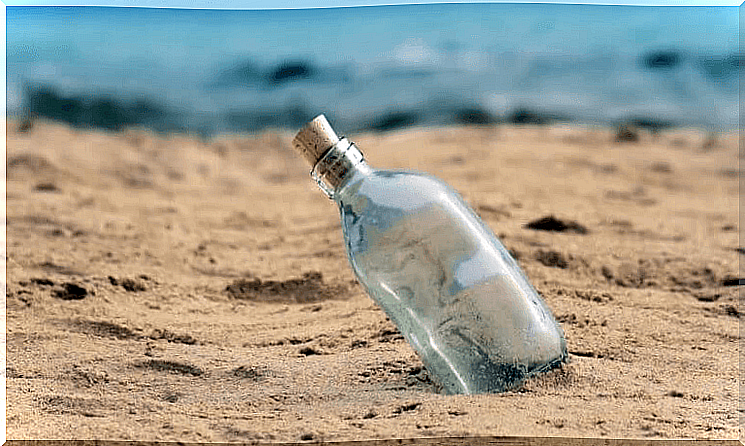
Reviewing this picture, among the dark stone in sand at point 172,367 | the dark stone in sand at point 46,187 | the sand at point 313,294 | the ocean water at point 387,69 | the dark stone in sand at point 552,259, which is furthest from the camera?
the ocean water at point 387,69

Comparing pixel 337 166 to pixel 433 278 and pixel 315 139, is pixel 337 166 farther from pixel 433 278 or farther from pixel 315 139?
pixel 433 278

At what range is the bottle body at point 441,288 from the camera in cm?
94

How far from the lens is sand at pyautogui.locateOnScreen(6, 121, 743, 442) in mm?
905

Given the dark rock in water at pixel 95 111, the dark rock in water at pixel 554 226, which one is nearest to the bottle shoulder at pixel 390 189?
the dark rock in water at pixel 554 226

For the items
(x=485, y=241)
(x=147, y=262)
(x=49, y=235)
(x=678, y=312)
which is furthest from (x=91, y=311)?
(x=678, y=312)

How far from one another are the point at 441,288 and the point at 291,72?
2314 mm

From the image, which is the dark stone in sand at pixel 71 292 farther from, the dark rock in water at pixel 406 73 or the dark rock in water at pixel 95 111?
the dark rock in water at pixel 406 73

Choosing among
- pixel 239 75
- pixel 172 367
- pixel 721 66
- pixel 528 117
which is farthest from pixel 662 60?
pixel 172 367

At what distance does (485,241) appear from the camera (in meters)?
1.00

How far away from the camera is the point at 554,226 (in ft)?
6.10

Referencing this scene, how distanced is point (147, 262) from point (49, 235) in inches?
10.2

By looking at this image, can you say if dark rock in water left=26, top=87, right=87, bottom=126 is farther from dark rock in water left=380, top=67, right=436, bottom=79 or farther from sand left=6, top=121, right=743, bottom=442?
dark rock in water left=380, top=67, right=436, bottom=79

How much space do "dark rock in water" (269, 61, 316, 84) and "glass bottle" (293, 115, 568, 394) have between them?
2.15m

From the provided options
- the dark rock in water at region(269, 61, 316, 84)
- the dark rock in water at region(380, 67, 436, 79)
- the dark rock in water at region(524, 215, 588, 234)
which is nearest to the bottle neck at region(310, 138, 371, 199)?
the dark rock in water at region(524, 215, 588, 234)
